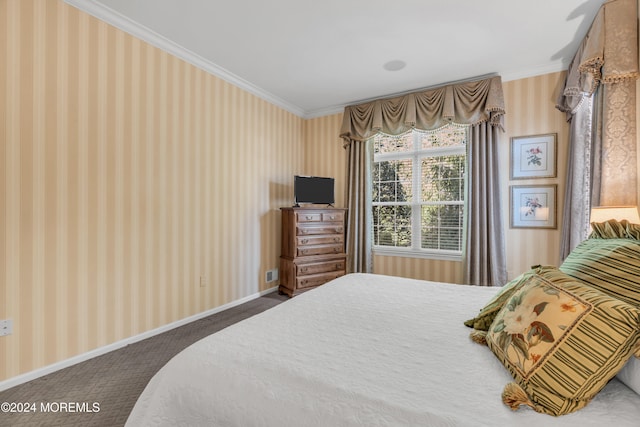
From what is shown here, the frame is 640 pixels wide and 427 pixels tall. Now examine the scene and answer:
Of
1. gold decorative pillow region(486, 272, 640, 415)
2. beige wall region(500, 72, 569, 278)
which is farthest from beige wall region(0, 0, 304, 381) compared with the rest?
beige wall region(500, 72, 569, 278)

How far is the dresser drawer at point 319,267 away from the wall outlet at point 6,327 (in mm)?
2560

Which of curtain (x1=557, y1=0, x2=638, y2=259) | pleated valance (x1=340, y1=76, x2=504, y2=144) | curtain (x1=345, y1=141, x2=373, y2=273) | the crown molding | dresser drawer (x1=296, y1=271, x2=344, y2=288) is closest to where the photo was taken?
curtain (x1=557, y1=0, x2=638, y2=259)

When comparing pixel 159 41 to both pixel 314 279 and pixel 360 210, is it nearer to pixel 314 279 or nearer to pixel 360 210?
pixel 360 210

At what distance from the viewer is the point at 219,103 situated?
3383 mm

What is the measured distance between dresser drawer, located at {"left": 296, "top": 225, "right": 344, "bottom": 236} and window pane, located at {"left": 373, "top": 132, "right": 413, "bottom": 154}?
1.26 m

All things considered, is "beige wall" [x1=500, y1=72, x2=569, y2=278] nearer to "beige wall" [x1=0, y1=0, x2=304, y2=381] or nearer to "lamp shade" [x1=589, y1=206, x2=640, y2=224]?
"lamp shade" [x1=589, y1=206, x2=640, y2=224]

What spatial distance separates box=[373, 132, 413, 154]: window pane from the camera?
4.05 metres

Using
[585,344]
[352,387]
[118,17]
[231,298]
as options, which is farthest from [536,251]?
[118,17]

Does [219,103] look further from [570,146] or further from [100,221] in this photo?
[570,146]

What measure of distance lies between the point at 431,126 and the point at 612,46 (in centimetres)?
183

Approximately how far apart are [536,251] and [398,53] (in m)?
2.61

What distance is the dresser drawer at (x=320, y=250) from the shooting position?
Answer: 3.87m

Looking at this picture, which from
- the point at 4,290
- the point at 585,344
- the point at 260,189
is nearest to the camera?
the point at 585,344

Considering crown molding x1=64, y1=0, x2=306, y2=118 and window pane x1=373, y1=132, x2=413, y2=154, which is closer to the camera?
crown molding x1=64, y1=0, x2=306, y2=118
